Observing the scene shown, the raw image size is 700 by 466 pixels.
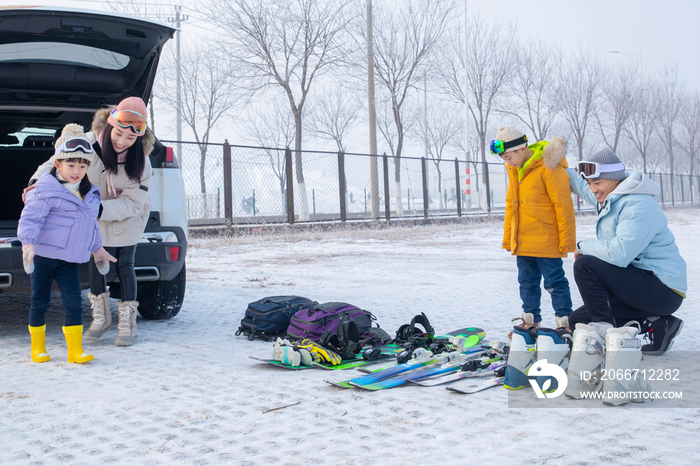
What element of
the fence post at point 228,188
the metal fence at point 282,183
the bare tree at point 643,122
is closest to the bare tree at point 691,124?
the bare tree at point 643,122

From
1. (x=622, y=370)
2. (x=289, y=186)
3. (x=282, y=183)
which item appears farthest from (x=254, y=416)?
(x=282, y=183)

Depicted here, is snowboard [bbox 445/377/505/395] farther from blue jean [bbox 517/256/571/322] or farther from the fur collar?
the fur collar

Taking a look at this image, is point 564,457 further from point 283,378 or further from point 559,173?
point 559,173

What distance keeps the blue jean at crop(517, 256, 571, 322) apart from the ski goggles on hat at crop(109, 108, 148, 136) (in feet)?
9.01

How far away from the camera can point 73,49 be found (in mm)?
3516

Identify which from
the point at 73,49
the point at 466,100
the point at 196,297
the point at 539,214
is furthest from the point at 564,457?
the point at 466,100

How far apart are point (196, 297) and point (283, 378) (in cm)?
285

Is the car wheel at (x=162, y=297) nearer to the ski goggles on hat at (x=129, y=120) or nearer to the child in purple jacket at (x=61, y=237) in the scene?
the child in purple jacket at (x=61, y=237)

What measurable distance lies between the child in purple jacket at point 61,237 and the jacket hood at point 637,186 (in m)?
2.98

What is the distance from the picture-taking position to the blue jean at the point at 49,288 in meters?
2.99

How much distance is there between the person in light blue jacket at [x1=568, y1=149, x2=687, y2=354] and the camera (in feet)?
9.30

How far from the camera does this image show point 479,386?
2467 mm

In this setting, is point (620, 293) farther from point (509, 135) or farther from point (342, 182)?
point (342, 182)

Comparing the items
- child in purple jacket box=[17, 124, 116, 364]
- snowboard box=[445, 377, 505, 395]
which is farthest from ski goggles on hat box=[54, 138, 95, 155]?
snowboard box=[445, 377, 505, 395]
